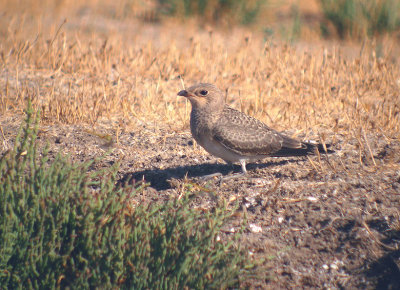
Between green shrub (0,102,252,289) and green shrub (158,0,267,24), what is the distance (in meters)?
9.09

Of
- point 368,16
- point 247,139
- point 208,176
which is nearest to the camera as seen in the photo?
point 208,176

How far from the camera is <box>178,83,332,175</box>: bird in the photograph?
5012 mm

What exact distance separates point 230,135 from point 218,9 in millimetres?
7769

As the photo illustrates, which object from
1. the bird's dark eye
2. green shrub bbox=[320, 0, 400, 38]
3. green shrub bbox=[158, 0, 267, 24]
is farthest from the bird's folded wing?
green shrub bbox=[158, 0, 267, 24]

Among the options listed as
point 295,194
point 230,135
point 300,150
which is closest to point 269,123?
point 300,150

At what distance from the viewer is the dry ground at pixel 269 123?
404 centimetres

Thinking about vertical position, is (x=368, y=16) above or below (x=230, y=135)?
below

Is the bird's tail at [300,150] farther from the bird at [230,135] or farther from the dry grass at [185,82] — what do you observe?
the dry grass at [185,82]

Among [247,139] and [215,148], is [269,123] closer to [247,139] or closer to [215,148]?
[247,139]

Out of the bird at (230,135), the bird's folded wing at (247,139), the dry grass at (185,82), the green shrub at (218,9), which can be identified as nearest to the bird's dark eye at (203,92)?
the bird at (230,135)

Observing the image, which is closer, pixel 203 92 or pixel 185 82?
pixel 203 92

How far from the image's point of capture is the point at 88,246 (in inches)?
127

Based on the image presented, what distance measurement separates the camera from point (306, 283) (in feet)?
12.4

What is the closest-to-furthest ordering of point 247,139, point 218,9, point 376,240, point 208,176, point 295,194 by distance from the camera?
point 376,240 → point 295,194 → point 208,176 → point 247,139 → point 218,9
